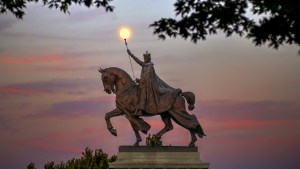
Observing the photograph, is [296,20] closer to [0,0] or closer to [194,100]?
[0,0]

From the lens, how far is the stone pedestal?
22.1 meters

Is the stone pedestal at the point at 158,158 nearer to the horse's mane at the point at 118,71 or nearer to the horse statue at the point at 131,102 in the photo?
the horse statue at the point at 131,102

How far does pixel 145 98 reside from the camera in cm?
2250

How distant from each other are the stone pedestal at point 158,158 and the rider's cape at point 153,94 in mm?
1242

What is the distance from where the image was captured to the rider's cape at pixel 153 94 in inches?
886

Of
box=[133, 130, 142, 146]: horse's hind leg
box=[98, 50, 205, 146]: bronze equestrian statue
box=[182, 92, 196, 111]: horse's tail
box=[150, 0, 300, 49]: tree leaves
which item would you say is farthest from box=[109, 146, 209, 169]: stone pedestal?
box=[150, 0, 300, 49]: tree leaves

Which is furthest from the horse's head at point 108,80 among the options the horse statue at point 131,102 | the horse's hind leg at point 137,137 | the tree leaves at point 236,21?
the tree leaves at point 236,21

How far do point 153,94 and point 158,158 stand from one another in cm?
199

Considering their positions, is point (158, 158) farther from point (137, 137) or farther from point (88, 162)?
point (88, 162)

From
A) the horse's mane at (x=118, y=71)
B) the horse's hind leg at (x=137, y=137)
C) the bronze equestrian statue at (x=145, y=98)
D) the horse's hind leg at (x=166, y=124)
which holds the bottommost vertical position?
the horse's hind leg at (x=137, y=137)

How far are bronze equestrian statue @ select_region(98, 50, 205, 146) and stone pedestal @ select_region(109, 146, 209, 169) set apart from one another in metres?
0.44

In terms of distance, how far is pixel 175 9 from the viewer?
36.8ft

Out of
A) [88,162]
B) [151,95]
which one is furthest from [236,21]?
[88,162]

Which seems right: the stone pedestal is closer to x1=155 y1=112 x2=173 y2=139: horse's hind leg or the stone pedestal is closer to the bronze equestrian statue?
the bronze equestrian statue
